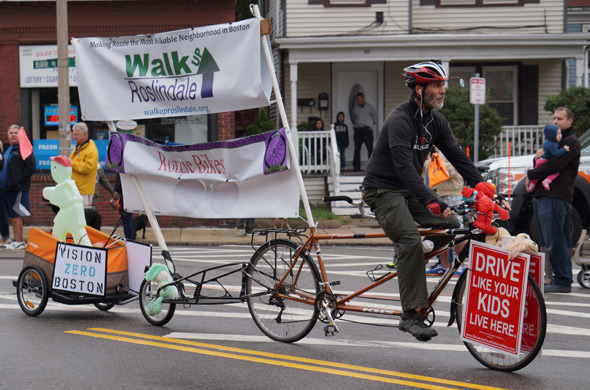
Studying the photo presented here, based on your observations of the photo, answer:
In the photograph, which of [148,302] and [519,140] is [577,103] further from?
[148,302]

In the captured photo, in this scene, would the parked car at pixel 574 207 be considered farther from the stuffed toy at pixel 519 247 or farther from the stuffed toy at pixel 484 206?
the stuffed toy at pixel 519 247

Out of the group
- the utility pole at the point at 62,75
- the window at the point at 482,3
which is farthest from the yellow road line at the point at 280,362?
the window at the point at 482,3

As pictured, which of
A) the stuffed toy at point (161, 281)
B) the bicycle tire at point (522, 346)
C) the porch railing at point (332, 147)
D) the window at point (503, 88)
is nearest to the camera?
the bicycle tire at point (522, 346)

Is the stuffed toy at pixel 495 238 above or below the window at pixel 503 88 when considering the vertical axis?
below

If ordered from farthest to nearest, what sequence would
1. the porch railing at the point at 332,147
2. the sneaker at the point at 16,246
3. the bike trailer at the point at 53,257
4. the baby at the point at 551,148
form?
the porch railing at the point at 332,147
the sneaker at the point at 16,246
the baby at the point at 551,148
the bike trailer at the point at 53,257

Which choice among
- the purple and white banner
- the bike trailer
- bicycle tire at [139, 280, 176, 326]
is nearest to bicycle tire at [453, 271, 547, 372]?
the purple and white banner

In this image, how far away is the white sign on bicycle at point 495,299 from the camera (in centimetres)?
542

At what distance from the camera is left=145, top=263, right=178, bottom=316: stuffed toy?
695 centimetres

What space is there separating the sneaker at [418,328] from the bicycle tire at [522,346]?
303mm

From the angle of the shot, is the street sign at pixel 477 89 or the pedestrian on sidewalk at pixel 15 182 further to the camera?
the street sign at pixel 477 89

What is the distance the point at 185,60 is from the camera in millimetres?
6934

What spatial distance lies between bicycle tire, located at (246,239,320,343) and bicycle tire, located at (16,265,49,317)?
2.04m

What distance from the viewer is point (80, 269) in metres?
7.39

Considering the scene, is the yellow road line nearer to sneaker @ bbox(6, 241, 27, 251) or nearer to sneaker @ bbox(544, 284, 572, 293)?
sneaker @ bbox(544, 284, 572, 293)
